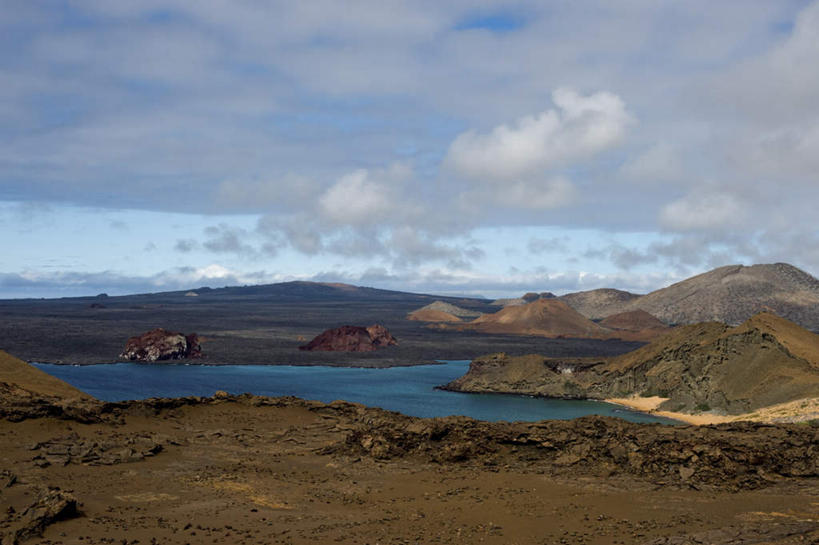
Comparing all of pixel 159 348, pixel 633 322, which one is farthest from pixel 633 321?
pixel 159 348

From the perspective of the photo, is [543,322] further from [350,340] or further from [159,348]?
[159,348]

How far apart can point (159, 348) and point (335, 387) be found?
110 ft

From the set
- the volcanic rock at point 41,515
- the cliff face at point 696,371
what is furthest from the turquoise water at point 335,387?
the volcanic rock at point 41,515

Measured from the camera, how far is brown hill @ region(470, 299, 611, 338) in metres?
150

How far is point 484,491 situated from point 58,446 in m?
14.4

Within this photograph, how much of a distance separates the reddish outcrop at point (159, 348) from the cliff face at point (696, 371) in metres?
41.0

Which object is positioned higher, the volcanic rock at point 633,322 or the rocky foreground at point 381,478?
the volcanic rock at point 633,322

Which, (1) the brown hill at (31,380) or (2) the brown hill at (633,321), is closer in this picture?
(1) the brown hill at (31,380)

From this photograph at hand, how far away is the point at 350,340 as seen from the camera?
112 metres

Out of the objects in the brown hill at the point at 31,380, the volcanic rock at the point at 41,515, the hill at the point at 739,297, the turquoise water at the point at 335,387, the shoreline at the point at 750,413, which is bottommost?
the turquoise water at the point at 335,387

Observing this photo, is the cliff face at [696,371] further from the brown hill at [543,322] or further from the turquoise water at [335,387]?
the brown hill at [543,322]

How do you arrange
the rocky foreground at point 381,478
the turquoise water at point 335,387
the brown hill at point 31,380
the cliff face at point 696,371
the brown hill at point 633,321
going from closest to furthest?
the rocky foreground at point 381,478
the brown hill at point 31,380
the cliff face at point 696,371
the turquoise water at point 335,387
the brown hill at point 633,321

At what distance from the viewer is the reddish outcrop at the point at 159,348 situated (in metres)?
90.9

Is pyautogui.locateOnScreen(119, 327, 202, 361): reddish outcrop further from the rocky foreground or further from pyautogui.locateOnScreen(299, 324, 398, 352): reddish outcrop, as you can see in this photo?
the rocky foreground
